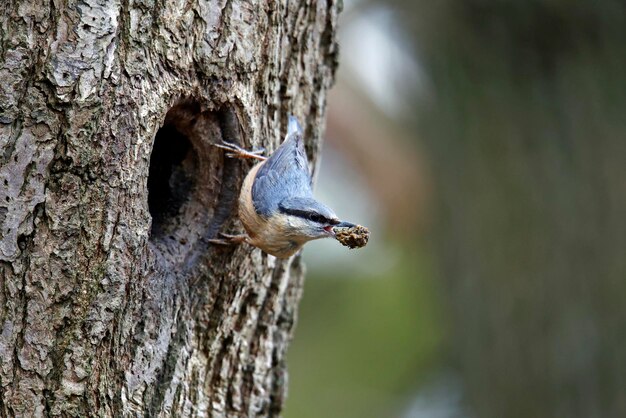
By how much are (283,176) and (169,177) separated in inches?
16.2

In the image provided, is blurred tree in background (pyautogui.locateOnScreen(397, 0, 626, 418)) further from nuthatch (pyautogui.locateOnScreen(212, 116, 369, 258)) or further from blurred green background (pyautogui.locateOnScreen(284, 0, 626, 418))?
nuthatch (pyautogui.locateOnScreen(212, 116, 369, 258))

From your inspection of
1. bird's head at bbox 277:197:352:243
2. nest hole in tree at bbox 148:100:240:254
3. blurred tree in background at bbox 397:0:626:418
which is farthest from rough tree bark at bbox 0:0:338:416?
blurred tree in background at bbox 397:0:626:418

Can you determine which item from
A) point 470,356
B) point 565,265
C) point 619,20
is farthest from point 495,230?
point 619,20

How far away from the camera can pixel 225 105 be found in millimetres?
2850

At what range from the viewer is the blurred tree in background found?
4598 millimetres

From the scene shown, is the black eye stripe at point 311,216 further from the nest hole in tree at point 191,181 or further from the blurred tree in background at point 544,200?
the blurred tree in background at point 544,200

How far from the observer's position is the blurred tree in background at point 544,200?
15.1ft

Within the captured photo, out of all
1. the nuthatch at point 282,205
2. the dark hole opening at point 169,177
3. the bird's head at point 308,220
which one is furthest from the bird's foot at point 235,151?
the bird's head at point 308,220

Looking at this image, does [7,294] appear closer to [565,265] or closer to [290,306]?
[290,306]

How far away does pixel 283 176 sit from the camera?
3064mm

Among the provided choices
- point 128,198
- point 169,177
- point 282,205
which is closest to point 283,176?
point 282,205

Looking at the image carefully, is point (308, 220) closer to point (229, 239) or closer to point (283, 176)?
point (283, 176)

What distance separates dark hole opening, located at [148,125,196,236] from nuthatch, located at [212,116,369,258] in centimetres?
19

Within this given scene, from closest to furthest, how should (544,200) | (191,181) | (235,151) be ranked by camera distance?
(235,151) < (191,181) < (544,200)
